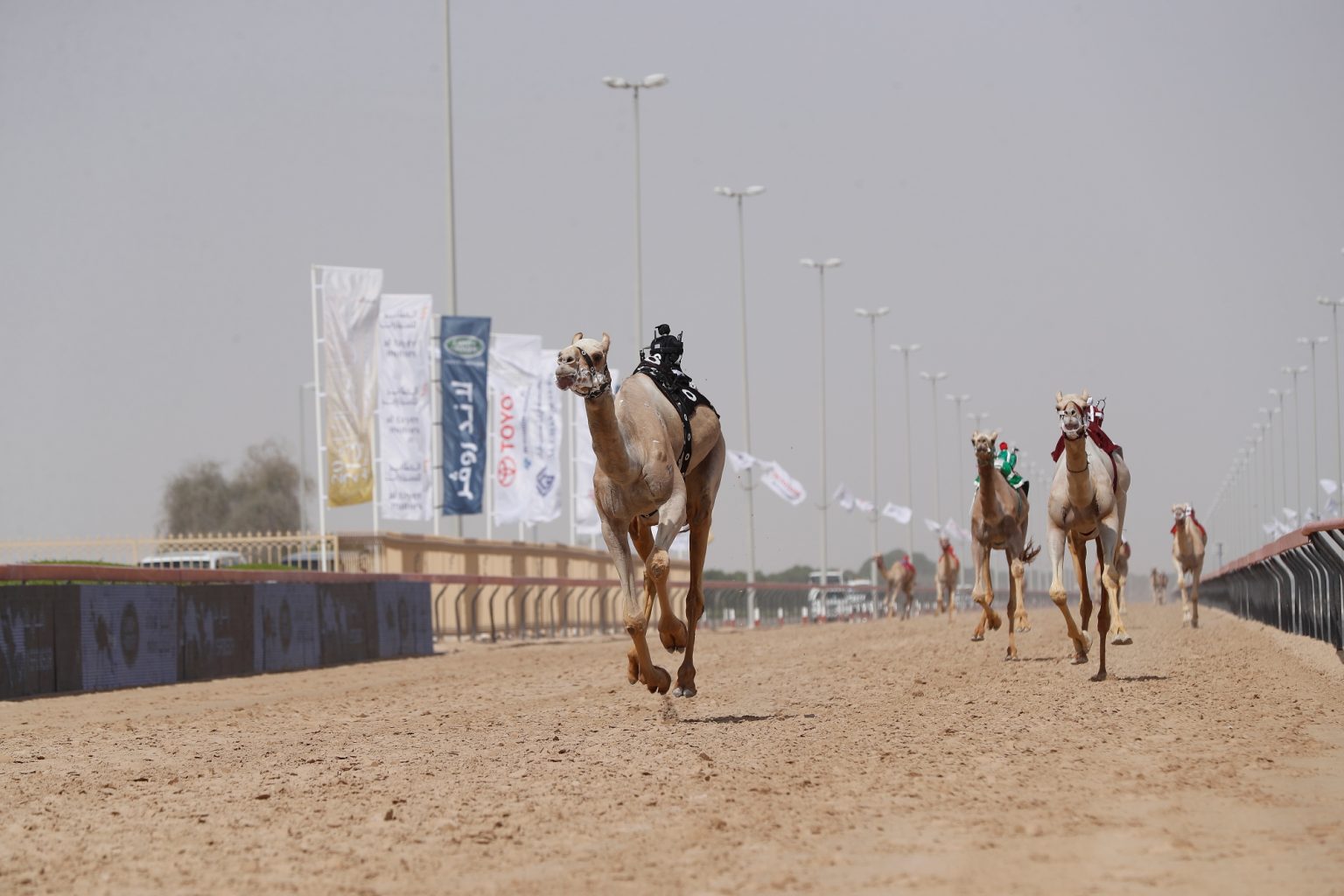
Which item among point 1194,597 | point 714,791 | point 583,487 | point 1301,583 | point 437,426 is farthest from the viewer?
point 583,487

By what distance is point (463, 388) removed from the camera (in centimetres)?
3969

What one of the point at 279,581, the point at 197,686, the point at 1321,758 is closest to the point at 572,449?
the point at 279,581

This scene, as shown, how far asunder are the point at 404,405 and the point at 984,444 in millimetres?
20786

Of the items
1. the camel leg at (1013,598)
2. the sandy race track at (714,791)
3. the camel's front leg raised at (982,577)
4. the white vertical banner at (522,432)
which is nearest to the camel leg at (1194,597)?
the camel leg at (1013,598)

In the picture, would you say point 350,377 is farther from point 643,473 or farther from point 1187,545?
point 643,473

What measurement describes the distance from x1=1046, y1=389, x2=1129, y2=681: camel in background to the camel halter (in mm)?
5581

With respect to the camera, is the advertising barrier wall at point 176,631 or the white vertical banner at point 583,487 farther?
the white vertical banner at point 583,487

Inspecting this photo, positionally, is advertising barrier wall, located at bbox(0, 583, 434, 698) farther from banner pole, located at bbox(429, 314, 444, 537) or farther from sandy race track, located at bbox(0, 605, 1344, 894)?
banner pole, located at bbox(429, 314, 444, 537)

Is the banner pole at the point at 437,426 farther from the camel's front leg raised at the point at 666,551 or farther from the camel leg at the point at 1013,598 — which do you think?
the camel's front leg raised at the point at 666,551

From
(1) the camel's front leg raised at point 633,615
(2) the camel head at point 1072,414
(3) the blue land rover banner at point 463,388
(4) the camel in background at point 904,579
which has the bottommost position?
(4) the camel in background at point 904,579

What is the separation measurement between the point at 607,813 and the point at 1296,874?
307cm

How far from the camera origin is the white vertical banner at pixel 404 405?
39781mm

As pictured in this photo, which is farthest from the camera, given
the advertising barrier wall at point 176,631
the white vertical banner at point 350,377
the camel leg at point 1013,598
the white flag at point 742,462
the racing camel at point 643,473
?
the white flag at point 742,462

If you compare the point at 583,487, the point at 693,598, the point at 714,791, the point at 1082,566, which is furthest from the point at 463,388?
the point at 714,791
